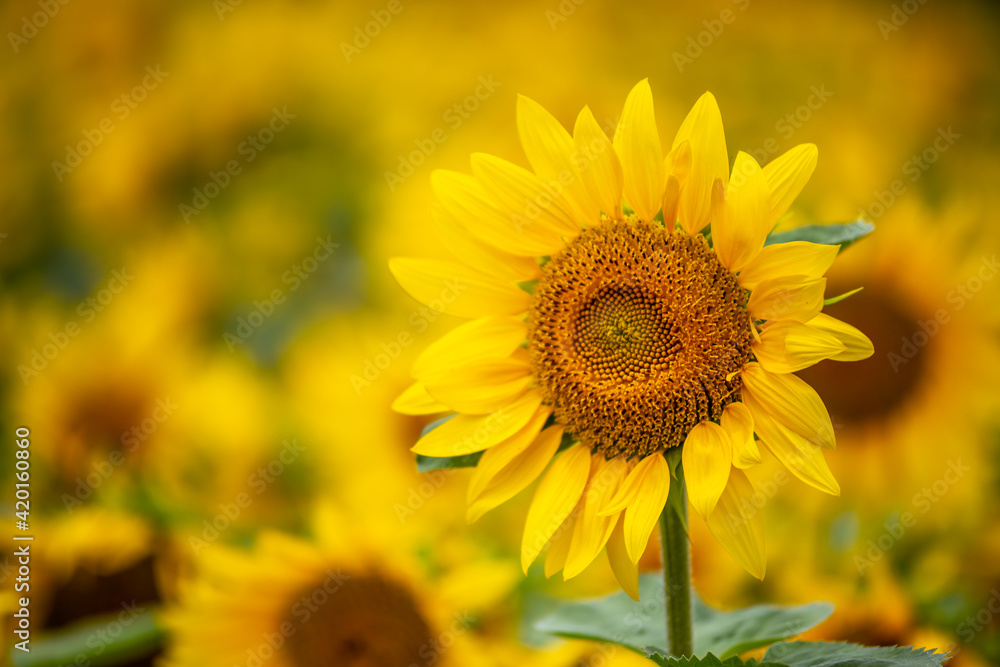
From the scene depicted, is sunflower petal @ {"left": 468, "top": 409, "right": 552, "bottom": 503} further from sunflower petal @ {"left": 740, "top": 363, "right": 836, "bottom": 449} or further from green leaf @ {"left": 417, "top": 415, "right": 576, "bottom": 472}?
sunflower petal @ {"left": 740, "top": 363, "right": 836, "bottom": 449}

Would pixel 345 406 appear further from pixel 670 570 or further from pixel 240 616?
pixel 670 570

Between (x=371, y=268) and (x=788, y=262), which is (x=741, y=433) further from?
(x=371, y=268)

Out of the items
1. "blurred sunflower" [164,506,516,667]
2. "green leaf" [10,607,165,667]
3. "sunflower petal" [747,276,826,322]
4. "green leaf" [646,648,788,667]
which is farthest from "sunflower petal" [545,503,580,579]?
"green leaf" [10,607,165,667]

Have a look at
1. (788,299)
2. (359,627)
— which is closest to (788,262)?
(788,299)

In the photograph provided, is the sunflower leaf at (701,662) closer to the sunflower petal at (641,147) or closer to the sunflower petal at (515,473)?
the sunflower petal at (515,473)

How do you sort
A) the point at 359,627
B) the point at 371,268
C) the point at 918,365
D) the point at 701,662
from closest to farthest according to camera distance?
1. the point at 701,662
2. the point at 359,627
3. the point at 918,365
4. the point at 371,268

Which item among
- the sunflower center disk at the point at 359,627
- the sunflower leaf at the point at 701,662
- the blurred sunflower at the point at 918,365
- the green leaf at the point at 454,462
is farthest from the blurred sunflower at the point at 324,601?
the blurred sunflower at the point at 918,365
